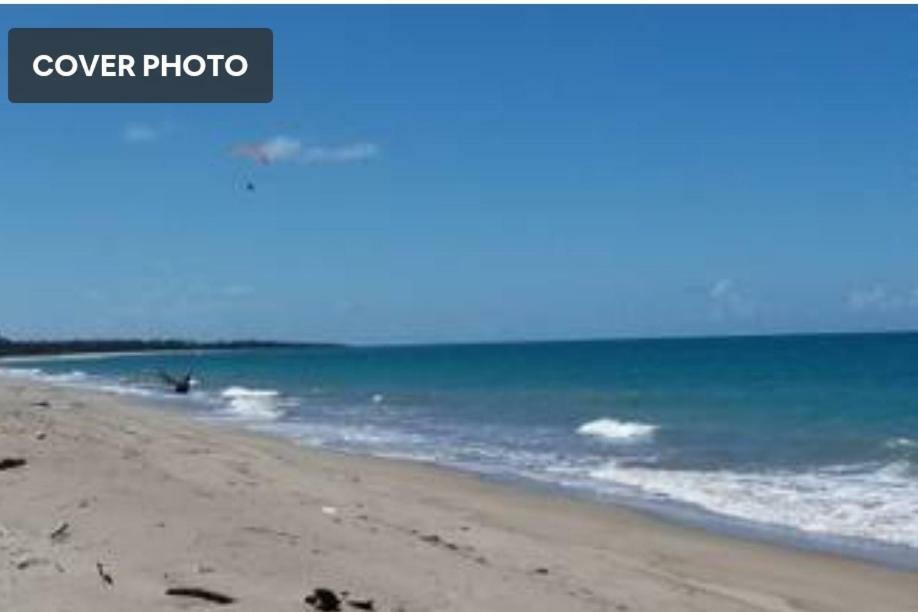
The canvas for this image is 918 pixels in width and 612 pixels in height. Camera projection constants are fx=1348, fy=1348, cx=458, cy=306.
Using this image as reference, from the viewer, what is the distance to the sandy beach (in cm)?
698

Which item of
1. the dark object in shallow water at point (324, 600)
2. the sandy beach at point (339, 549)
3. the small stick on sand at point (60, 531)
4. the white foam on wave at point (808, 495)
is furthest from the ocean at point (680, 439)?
the small stick on sand at point (60, 531)

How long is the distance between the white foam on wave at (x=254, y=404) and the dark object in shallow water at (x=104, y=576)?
89.6 ft

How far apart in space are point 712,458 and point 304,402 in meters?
24.4

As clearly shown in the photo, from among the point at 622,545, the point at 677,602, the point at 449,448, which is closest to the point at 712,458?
the point at 449,448

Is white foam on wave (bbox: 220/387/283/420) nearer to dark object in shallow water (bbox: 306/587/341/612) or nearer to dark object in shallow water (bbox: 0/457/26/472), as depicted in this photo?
dark object in shallow water (bbox: 0/457/26/472)

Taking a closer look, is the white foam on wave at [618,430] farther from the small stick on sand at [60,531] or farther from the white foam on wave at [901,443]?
the small stick on sand at [60,531]

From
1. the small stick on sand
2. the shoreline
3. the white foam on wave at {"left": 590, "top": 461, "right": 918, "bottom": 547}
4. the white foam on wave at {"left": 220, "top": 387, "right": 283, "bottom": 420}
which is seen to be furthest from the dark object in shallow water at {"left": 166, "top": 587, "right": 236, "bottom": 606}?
the white foam on wave at {"left": 220, "top": 387, "right": 283, "bottom": 420}

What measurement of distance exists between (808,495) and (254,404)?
27905 mm

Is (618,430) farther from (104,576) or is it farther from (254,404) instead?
(104,576)

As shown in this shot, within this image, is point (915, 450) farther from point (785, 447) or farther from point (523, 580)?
point (523, 580)

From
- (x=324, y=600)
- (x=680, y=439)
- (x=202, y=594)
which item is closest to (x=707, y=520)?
(x=324, y=600)

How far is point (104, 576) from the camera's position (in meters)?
6.87

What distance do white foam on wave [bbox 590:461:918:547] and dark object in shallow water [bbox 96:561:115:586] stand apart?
840cm

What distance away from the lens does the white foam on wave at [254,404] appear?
36094mm
